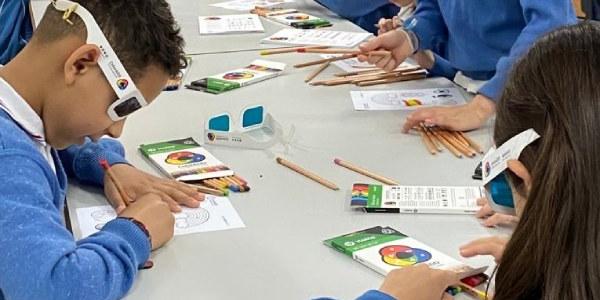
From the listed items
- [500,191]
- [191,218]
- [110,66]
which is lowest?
[191,218]

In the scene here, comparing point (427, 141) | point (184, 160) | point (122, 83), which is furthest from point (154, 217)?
point (427, 141)

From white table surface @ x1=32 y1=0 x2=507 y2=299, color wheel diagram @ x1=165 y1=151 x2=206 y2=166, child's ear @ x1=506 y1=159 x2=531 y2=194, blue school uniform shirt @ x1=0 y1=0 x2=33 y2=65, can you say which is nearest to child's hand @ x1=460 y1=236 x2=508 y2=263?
white table surface @ x1=32 y1=0 x2=507 y2=299

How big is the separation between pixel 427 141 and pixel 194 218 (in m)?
0.58

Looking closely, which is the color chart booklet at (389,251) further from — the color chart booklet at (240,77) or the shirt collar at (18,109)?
the color chart booklet at (240,77)

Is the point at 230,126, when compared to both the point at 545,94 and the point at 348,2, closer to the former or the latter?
the point at 545,94

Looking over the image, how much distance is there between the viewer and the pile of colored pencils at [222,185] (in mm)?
1525

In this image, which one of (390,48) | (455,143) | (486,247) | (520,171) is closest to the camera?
(520,171)

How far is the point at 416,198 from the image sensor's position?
1488 millimetres

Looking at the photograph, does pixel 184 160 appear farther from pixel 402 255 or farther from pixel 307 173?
pixel 402 255

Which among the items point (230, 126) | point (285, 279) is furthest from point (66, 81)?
point (230, 126)

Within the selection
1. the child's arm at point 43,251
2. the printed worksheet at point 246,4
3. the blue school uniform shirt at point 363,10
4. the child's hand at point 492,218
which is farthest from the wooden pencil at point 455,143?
the printed worksheet at point 246,4

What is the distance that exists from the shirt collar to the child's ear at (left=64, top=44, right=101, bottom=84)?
0.08 meters

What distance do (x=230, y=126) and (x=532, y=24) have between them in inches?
26.3

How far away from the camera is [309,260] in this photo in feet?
4.25
